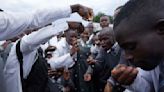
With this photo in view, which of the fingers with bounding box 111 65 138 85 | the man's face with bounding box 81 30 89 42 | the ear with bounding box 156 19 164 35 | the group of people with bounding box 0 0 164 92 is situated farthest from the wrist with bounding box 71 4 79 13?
the man's face with bounding box 81 30 89 42

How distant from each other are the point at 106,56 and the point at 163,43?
9.27 feet

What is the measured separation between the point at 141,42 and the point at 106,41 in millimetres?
2698

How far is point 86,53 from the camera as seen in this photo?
5695 millimetres

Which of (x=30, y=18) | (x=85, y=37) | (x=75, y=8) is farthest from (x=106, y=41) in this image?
(x=85, y=37)

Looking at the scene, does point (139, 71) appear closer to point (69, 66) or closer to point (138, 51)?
point (138, 51)

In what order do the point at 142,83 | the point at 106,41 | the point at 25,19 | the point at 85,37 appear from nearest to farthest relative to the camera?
the point at 142,83 → the point at 25,19 → the point at 106,41 → the point at 85,37

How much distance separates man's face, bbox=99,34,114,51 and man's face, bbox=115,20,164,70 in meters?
2.60

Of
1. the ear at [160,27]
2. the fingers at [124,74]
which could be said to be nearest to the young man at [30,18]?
the fingers at [124,74]

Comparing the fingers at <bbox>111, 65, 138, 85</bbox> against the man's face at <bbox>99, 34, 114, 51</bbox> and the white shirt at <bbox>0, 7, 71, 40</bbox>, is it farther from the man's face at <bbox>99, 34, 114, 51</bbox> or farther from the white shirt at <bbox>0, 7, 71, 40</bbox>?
the man's face at <bbox>99, 34, 114, 51</bbox>

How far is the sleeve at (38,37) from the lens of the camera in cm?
411

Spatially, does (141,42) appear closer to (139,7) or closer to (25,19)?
(139,7)

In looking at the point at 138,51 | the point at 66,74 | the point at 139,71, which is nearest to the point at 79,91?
the point at 66,74

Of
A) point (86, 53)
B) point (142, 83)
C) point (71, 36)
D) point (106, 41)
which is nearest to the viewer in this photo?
point (142, 83)

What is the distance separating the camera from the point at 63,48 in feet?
22.3
